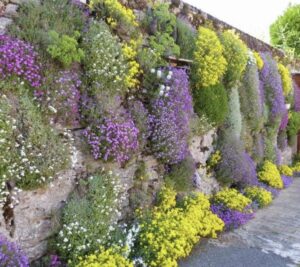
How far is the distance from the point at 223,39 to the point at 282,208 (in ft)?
10.0

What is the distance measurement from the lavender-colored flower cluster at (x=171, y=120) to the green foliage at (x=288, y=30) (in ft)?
37.7

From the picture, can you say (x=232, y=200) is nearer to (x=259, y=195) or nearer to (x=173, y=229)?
(x=259, y=195)

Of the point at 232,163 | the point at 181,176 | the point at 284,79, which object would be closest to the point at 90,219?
the point at 181,176

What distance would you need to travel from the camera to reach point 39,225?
372 cm

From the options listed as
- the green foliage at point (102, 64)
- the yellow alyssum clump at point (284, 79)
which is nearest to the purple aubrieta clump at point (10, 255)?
the green foliage at point (102, 64)

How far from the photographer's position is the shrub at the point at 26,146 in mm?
3314

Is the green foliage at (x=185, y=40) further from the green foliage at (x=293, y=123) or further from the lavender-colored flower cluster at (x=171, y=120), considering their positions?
the green foliage at (x=293, y=123)

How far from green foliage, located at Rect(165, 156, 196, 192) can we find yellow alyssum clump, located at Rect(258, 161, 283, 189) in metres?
3.33

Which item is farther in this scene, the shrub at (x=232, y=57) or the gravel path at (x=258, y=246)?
the shrub at (x=232, y=57)

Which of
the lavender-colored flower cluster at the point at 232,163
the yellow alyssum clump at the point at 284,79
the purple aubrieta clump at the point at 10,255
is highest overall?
the yellow alyssum clump at the point at 284,79

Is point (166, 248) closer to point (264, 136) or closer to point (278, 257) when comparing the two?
point (278, 257)

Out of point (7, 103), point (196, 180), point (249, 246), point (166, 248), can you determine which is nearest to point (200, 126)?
point (196, 180)

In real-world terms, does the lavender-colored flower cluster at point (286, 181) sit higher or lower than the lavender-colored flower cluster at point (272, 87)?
lower

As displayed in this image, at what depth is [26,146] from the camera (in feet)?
11.2
